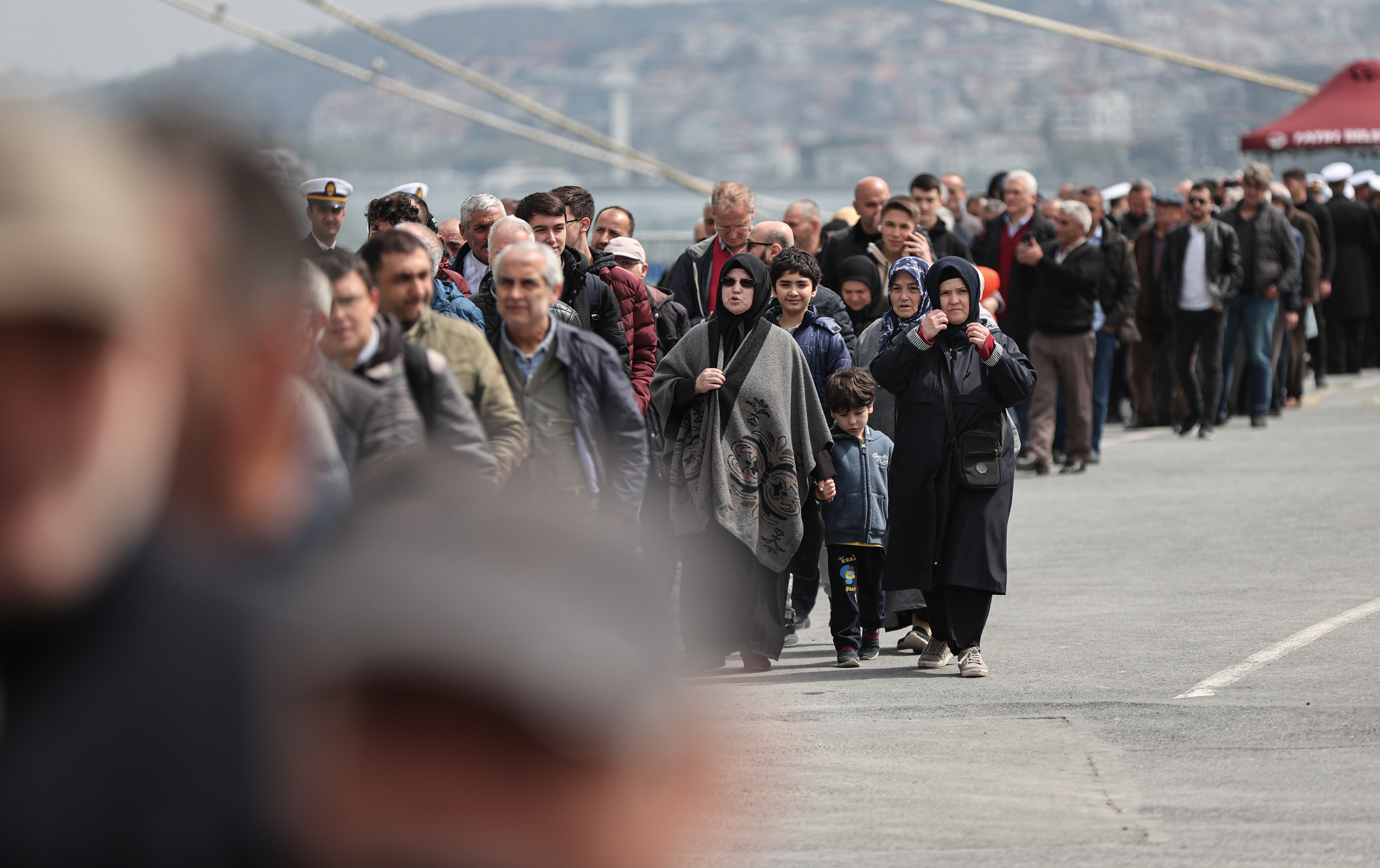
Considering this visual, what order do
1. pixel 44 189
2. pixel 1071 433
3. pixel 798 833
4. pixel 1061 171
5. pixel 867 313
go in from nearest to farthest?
1. pixel 44 189
2. pixel 798 833
3. pixel 867 313
4. pixel 1071 433
5. pixel 1061 171

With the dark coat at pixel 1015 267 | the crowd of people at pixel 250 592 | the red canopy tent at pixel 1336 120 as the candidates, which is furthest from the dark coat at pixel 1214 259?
the crowd of people at pixel 250 592

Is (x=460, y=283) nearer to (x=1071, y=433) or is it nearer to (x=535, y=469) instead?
(x=535, y=469)

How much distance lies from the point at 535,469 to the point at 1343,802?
3823 mm

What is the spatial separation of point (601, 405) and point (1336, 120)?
22.0 m

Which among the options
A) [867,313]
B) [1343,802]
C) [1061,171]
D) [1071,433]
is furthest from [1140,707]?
[1061,171]

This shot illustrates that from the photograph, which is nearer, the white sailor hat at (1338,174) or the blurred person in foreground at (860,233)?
the blurred person in foreground at (860,233)

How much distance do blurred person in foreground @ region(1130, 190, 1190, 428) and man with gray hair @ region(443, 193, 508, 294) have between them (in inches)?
335

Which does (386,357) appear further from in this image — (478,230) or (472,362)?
(478,230)

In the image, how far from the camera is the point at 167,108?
77 centimetres

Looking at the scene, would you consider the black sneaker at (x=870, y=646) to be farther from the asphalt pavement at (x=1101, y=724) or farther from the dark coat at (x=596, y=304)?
the dark coat at (x=596, y=304)

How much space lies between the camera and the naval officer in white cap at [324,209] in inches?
38.1

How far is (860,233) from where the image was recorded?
11.3 meters

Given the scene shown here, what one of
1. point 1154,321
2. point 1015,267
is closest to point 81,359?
point 1015,267

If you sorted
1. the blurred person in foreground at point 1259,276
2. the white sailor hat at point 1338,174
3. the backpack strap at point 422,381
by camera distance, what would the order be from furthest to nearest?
the white sailor hat at point 1338,174 < the blurred person in foreground at point 1259,276 < the backpack strap at point 422,381
